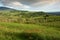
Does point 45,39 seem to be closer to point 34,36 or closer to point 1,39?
point 34,36

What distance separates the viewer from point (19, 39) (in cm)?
2909

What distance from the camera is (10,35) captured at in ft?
101

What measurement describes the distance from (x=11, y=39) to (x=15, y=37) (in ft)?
4.90

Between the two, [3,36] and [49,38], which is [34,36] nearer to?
[49,38]

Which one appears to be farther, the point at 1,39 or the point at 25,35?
the point at 25,35

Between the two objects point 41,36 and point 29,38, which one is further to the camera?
point 41,36

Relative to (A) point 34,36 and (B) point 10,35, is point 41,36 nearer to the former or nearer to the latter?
(A) point 34,36

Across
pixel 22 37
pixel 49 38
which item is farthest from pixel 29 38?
pixel 49 38

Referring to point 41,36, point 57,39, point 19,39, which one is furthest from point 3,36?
point 57,39

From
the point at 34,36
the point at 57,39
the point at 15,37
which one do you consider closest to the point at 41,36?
the point at 34,36

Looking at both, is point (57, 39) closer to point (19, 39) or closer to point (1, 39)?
point (19, 39)

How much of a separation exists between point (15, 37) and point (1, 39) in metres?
2.81

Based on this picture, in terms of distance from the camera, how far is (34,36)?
30.9 meters

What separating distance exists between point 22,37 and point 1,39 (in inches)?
165
